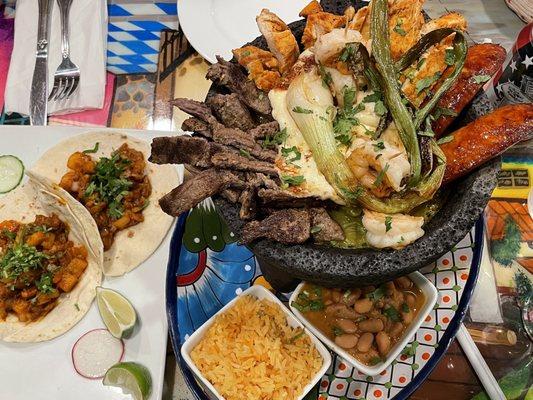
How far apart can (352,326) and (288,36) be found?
1.07 m

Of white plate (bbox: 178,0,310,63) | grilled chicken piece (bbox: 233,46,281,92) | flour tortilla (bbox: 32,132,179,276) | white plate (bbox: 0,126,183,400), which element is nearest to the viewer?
grilled chicken piece (bbox: 233,46,281,92)

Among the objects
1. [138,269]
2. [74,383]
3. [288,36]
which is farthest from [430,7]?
[74,383]

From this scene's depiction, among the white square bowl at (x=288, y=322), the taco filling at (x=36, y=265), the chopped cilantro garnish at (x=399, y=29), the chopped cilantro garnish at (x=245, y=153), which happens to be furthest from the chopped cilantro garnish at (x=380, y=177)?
the taco filling at (x=36, y=265)

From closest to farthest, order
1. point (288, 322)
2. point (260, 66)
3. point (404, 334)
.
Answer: point (260, 66), point (404, 334), point (288, 322)

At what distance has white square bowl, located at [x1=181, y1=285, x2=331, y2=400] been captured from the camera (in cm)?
189

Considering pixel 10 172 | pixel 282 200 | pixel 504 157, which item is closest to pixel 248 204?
pixel 282 200

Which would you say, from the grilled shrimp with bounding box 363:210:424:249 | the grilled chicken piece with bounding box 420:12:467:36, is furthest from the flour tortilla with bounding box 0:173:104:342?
the grilled chicken piece with bounding box 420:12:467:36

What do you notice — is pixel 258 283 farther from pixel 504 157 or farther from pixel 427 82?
pixel 504 157

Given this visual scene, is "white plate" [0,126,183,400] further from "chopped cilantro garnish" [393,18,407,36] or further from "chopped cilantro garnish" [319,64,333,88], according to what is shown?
"chopped cilantro garnish" [393,18,407,36]

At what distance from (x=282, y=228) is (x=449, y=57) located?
2.40 feet

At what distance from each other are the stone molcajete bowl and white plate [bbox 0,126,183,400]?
3.24ft

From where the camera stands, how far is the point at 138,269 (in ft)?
8.07

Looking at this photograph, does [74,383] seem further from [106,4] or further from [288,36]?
[106,4]

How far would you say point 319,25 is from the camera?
167 centimetres
